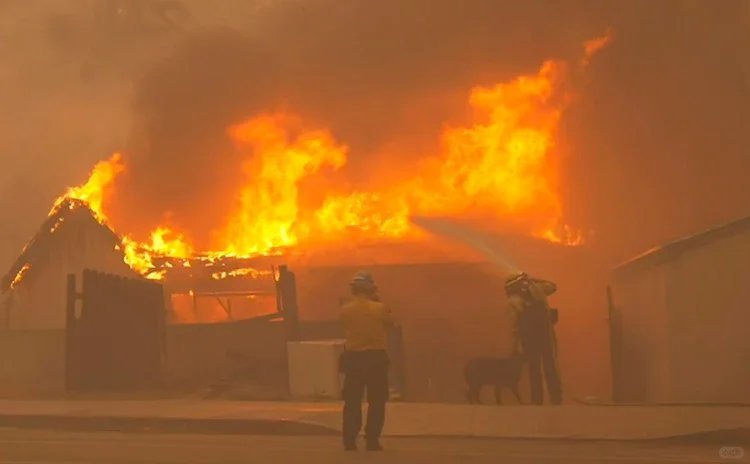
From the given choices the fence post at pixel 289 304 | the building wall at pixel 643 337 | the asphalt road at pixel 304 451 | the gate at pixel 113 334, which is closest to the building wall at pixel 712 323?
the building wall at pixel 643 337

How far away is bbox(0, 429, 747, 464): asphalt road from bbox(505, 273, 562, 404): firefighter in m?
4.00

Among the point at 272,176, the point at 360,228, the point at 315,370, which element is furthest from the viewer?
the point at 272,176

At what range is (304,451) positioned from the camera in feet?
34.9

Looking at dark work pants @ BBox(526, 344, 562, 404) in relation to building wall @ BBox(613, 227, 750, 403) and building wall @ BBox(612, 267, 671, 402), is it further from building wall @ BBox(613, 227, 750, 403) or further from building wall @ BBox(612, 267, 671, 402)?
building wall @ BBox(612, 267, 671, 402)

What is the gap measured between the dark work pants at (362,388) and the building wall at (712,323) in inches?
318

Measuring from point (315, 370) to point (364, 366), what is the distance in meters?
6.80

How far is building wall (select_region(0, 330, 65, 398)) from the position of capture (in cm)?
1975

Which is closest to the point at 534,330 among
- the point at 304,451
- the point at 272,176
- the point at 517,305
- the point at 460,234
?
the point at 517,305

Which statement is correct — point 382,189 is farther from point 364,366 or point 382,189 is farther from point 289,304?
point 364,366

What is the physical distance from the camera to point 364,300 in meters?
10.6

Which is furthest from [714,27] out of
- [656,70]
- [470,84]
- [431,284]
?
[431,284]

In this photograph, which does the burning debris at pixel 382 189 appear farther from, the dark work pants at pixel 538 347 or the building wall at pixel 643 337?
the dark work pants at pixel 538 347

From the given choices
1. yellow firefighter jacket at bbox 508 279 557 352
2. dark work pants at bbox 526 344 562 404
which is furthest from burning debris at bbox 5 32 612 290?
dark work pants at bbox 526 344 562 404

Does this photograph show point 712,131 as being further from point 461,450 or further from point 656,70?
point 461,450
